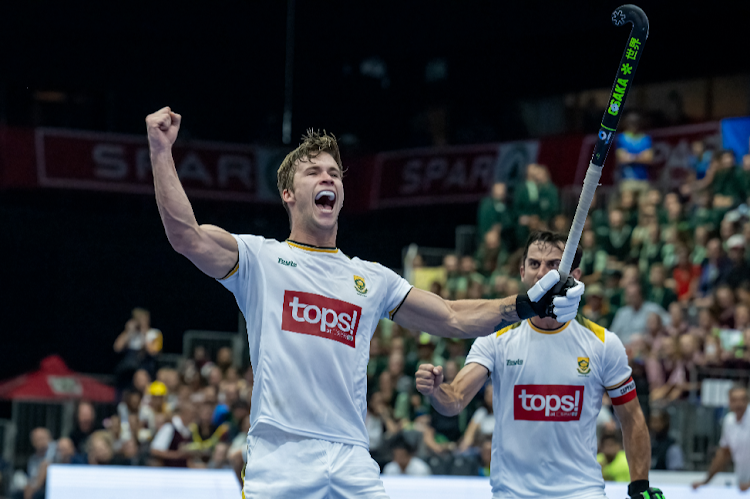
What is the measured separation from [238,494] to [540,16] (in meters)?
20.1

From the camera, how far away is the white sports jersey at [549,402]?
6500 millimetres

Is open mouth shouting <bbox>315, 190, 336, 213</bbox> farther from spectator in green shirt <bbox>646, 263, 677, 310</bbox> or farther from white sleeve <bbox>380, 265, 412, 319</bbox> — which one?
spectator in green shirt <bbox>646, 263, 677, 310</bbox>

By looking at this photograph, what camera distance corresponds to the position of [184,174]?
27812 millimetres

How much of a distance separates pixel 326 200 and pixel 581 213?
4.30 feet

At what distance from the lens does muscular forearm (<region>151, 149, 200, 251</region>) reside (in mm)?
4875

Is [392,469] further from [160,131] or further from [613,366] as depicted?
[160,131]

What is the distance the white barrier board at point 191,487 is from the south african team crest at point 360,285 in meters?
3.74

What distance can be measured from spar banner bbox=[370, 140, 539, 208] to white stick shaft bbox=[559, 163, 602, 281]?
1959cm

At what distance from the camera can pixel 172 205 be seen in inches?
192

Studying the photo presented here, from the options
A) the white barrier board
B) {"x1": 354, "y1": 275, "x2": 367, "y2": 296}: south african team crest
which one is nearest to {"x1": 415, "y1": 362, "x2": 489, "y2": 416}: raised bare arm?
{"x1": 354, "y1": 275, "x2": 367, "y2": 296}: south african team crest

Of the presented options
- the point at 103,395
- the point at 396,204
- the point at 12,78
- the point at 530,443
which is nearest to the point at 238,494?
the point at 530,443

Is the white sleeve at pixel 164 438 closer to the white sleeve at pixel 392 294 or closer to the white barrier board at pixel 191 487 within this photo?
the white barrier board at pixel 191 487

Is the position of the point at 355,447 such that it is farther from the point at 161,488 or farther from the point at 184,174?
the point at 184,174

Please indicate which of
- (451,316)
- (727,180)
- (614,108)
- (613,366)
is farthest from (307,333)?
(727,180)
